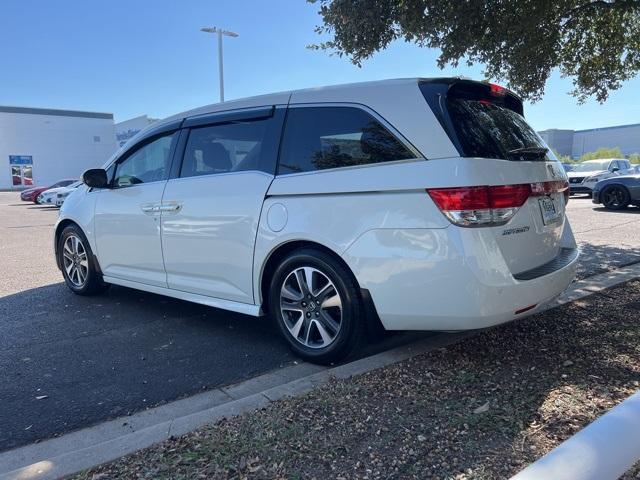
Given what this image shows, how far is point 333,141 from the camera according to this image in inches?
143

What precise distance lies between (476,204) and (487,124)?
73 cm

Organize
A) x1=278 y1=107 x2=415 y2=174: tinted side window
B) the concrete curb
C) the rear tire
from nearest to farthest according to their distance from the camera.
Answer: the concrete curb → x1=278 y1=107 x2=415 y2=174: tinted side window → the rear tire

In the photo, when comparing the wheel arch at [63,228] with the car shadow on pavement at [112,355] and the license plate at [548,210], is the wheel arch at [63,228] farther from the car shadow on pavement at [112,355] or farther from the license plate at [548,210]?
the license plate at [548,210]

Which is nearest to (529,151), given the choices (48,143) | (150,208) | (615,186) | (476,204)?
(476,204)

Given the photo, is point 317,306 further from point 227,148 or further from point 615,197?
point 615,197

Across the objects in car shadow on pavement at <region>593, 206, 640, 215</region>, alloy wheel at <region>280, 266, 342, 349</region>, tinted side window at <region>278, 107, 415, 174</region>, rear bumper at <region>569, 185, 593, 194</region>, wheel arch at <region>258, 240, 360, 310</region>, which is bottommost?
car shadow on pavement at <region>593, 206, 640, 215</region>

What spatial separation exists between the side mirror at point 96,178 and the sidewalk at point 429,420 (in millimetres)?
3301

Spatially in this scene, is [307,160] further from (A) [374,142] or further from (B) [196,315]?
(B) [196,315]

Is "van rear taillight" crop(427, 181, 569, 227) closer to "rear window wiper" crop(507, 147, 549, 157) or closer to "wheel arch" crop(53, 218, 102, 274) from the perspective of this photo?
"rear window wiper" crop(507, 147, 549, 157)

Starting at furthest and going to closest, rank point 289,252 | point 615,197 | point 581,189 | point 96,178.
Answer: point 581,189
point 615,197
point 96,178
point 289,252

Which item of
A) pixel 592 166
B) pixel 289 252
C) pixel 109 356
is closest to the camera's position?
pixel 289 252

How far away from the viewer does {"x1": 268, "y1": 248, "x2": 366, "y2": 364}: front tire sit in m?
3.49

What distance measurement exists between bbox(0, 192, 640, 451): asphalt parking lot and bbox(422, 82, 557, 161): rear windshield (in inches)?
80.5

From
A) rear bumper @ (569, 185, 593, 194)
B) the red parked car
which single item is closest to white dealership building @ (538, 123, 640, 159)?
rear bumper @ (569, 185, 593, 194)
